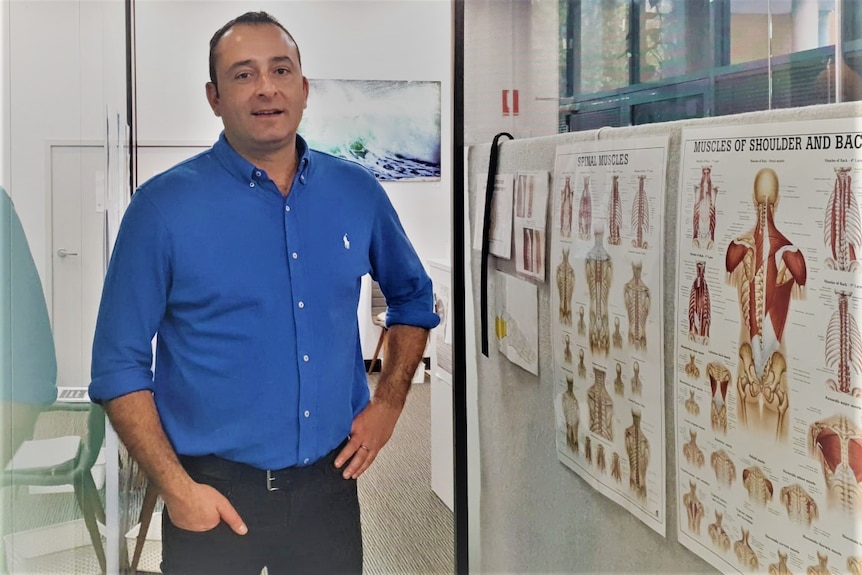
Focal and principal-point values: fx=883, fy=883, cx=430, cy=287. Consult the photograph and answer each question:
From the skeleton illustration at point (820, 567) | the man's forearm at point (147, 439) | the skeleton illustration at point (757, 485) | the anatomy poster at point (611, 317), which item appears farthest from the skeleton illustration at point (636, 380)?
the man's forearm at point (147, 439)

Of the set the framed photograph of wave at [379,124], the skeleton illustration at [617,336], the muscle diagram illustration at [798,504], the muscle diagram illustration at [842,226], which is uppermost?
the framed photograph of wave at [379,124]

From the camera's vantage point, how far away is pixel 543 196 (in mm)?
1279

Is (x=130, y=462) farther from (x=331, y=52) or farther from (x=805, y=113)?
(x=805, y=113)

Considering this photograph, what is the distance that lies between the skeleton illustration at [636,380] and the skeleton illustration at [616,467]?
10 centimetres

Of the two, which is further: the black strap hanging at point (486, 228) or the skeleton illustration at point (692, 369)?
the black strap hanging at point (486, 228)

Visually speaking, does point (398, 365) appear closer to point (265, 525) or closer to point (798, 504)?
point (265, 525)

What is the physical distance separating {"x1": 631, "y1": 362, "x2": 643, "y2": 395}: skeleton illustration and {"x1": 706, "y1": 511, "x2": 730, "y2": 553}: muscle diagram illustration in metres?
0.18

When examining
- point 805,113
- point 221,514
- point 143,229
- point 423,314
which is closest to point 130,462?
point 221,514

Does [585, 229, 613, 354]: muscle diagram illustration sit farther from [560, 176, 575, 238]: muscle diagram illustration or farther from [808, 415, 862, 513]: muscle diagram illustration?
[808, 415, 862, 513]: muscle diagram illustration

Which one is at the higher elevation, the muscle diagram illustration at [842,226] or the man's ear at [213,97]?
the man's ear at [213,97]

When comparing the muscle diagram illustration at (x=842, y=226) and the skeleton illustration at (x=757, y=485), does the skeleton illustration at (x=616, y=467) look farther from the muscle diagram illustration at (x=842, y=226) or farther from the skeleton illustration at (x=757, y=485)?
the muscle diagram illustration at (x=842, y=226)

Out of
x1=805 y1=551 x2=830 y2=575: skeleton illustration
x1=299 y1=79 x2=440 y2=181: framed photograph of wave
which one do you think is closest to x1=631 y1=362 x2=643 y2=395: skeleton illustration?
x1=805 y1=551 x2=830 y2=575: skeleton illustration

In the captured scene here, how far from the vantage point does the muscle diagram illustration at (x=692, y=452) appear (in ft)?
3.12

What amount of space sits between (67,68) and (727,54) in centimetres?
71
